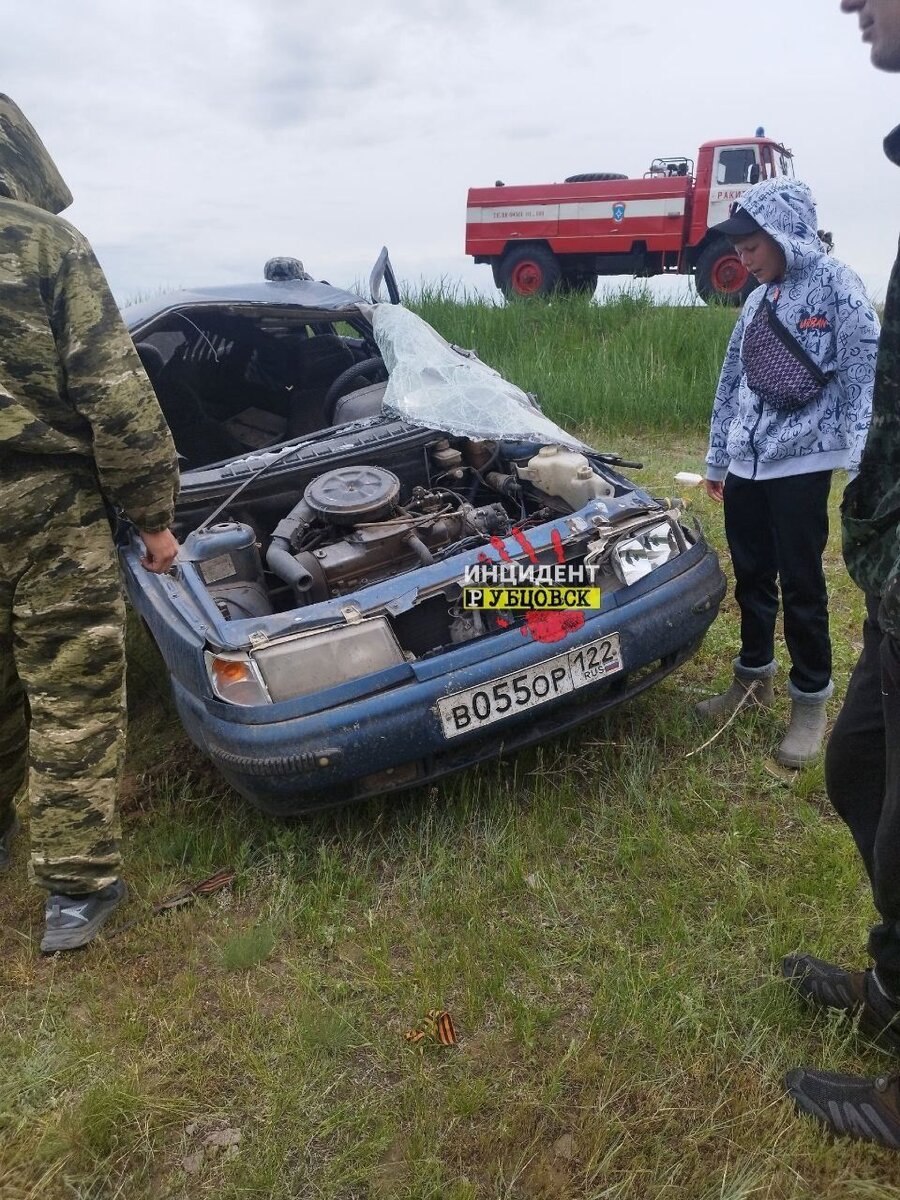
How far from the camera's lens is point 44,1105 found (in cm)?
186

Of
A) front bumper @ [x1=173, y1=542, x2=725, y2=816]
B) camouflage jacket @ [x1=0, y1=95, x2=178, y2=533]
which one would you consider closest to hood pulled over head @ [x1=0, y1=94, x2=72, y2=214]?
camouflage jacket @ [x1=0, y1=95, x2=178, y2=533]

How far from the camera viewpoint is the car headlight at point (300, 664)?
2.39m

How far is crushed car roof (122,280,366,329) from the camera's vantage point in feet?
13.0

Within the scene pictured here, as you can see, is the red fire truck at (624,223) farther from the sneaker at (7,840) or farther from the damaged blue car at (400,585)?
the sneaker at (7,840)

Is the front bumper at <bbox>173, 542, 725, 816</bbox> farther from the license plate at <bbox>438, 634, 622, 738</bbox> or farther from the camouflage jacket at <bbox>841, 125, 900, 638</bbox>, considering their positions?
the camouflage jacket at <bbox>841, 125, 900, 638</bbox>

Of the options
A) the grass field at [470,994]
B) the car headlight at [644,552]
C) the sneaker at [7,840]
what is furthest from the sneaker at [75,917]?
the car headlight at [644,552]

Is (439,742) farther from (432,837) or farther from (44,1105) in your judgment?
(44,1105)

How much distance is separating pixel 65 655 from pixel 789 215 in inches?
90.2

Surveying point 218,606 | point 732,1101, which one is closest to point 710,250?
point 218,606

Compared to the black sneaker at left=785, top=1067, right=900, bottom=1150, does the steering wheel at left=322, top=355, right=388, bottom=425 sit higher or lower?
higher

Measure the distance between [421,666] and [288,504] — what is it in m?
1.22

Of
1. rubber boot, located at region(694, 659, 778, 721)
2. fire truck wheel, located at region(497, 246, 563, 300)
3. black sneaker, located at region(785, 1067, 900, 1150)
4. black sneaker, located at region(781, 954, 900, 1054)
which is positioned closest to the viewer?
black sneaker, located at region(785, 1067, 900, 1150)

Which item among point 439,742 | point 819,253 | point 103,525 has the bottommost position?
point 439,742

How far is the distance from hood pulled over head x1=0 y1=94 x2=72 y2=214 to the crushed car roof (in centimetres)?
158
